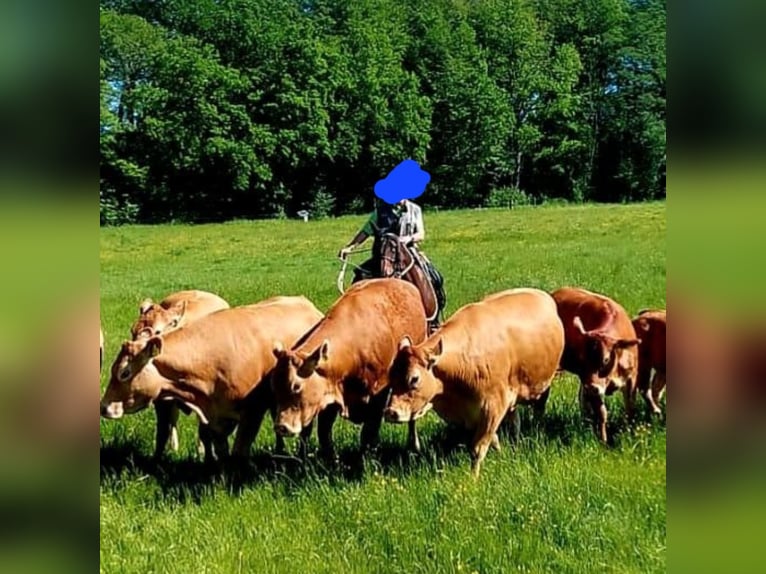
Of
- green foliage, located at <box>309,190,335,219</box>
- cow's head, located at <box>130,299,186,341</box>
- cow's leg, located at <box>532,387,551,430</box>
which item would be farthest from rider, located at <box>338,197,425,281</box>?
cow's leg, located at <box>532,387,551,430</box>

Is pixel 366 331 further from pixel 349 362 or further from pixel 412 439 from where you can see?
pixel 412 439

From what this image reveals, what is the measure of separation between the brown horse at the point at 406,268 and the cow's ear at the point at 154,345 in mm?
1939

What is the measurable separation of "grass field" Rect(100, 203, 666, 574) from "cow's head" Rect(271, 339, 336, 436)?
0.48 metres

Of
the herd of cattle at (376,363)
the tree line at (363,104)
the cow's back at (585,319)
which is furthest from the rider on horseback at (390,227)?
the cow's back at (585,319)

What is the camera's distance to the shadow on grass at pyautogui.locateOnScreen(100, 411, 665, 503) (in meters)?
4.84

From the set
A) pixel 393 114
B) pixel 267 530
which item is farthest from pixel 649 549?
pixel 393 114

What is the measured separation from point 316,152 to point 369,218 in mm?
638

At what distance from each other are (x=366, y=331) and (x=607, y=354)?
1.44m

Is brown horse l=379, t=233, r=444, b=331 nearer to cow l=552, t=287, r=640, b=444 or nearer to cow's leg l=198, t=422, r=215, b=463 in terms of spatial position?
cow l=552, t=287, r=640, b=444

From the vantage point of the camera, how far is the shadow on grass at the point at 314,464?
484cm
